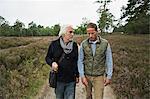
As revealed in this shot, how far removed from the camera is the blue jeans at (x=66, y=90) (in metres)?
6.37

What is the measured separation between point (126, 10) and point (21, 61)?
27320 mm

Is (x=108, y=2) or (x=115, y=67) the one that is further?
(x=108, y=2)

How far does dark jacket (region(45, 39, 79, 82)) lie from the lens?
6234 mm

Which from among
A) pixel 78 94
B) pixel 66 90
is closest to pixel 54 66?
pixel 66 90

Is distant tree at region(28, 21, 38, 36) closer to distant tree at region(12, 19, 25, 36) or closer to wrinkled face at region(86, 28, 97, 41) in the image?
distant tree at region(12, 19, 25, 36)

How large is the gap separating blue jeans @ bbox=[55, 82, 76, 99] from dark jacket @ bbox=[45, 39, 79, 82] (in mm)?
86

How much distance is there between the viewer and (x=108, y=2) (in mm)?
60938

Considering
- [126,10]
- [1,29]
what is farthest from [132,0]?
[1,29]

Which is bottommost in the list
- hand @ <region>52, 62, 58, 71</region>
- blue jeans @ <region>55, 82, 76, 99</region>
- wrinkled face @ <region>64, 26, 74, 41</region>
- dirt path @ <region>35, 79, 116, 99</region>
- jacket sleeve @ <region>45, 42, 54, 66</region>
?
Answer: dirt path @ <region>35, 79, 116, 99</region>

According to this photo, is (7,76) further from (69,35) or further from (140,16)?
(140,16)

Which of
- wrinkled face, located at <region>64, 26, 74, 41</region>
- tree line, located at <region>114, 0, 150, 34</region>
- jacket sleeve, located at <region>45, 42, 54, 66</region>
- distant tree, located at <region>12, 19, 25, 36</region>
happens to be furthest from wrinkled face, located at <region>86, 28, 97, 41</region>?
distant tree, located at <region>12, 19, 25, 36</region>

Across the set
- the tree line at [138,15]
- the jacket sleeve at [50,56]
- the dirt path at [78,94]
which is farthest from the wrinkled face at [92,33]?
the tree line at [138,15]

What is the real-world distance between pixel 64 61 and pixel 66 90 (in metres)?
0.52

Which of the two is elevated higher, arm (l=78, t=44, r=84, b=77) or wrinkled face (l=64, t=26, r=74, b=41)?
wrinkled face (l=64, t=26, r=74, b=41)
